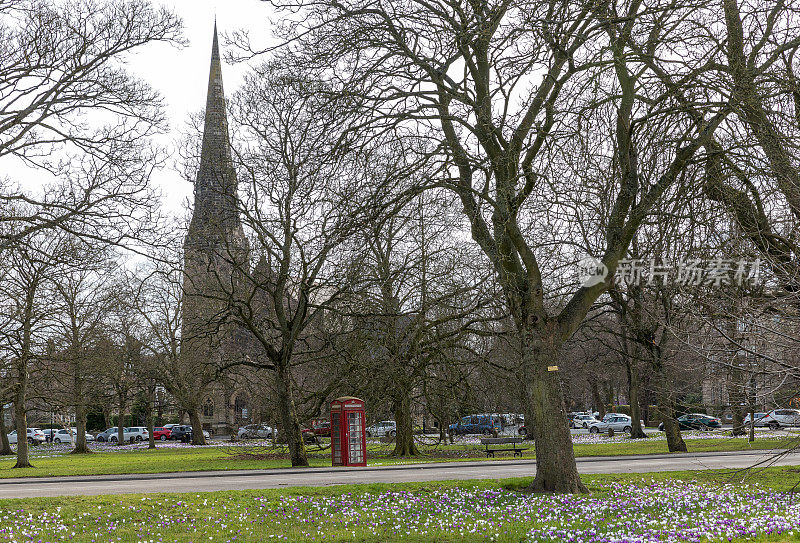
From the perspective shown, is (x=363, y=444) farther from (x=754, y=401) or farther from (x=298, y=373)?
(x=298, y=373)

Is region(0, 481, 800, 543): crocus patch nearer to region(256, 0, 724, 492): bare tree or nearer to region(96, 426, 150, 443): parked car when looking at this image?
region(256, 0, 724, 492): bare tree

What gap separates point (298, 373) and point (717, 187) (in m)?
36.5

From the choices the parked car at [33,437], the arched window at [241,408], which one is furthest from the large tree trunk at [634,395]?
the parked car at [33,437]

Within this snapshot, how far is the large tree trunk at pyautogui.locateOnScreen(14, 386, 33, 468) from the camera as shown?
31.3 meters

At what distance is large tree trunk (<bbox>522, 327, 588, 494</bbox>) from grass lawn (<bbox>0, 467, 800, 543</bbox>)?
51 centimetres

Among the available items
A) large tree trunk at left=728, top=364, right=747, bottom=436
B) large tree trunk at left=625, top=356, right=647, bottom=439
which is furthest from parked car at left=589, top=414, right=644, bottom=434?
large tree trunk at left=728, top=364, right=747, bottom=436

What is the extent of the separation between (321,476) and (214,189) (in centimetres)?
1103

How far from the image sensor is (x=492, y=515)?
1192cm

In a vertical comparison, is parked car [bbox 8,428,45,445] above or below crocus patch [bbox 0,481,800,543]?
below

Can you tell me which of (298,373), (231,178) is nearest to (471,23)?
(231,178)

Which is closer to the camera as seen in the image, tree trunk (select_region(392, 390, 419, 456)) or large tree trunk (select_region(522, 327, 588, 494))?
large tree trunk (select_region(522, 327, 588, 494))

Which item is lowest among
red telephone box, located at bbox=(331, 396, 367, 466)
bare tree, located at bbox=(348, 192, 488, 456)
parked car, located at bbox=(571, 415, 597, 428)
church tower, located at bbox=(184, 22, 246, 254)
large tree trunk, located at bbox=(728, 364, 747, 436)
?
parked car, located at bbox=(571, 415, 597, 428)

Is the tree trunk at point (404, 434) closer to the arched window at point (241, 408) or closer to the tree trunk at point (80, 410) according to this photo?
the tree trunk at point (80, 410)

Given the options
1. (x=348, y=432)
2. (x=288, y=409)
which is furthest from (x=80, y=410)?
(x=348, y=432)
